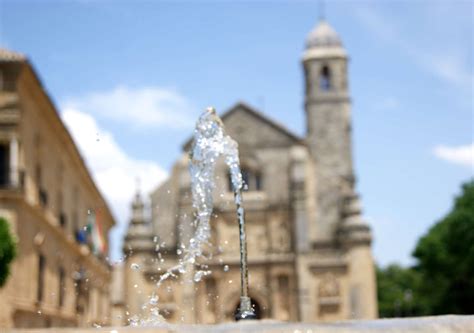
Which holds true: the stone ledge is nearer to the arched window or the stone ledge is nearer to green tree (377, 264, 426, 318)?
the arched window

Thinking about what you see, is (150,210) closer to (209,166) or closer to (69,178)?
(69,178)

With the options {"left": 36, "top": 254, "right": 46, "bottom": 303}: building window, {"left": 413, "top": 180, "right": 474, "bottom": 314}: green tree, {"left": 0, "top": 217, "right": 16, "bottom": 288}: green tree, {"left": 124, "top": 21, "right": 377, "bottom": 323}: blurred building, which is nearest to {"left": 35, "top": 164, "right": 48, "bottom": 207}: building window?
{"left": 36, "top": 254, "right": 46, "bottom": 303}: building window

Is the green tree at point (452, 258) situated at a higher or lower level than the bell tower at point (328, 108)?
lower

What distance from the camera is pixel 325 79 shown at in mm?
51531

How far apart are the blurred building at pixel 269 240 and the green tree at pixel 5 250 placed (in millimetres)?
23554

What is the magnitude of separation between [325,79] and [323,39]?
255 cm

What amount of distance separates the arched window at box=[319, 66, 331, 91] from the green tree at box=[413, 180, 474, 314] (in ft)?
33.3

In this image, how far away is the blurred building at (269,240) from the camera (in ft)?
143

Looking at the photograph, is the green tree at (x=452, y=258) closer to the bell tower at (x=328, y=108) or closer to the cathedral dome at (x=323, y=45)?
the bell tower at (x=328, y=108)

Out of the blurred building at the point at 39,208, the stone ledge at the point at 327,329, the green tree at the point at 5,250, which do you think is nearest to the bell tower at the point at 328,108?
the blurred building at the point at 39,208

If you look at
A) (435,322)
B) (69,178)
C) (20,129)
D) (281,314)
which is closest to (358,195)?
(281,314)

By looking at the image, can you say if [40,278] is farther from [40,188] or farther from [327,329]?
[327,329]

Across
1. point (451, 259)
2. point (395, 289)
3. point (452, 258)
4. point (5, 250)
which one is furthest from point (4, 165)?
point (395, 289)

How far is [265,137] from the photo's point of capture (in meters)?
46.7
